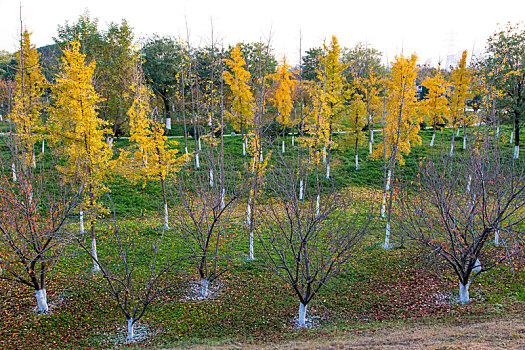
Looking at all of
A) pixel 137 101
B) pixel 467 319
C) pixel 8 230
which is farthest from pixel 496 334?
pixel 137 101

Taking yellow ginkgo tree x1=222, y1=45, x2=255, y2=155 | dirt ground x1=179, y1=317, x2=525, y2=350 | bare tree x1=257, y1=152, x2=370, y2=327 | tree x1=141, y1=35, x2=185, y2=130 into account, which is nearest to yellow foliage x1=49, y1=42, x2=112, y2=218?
bare tree x1=257, y1=152, x2=370, y2=327

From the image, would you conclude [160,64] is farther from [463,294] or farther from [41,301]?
[463,294]

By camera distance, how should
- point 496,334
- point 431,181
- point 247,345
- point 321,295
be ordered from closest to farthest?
1. point 496,334
2. point 247,345
3. point 431,181
4. point 321,295

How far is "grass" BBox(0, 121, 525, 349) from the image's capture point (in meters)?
9.92

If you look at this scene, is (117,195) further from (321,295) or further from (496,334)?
(496,334)

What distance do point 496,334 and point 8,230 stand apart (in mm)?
12031

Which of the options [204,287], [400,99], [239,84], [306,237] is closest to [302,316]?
[306,237]

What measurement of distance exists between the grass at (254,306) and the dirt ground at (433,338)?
0.47 metres

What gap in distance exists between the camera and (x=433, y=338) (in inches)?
333

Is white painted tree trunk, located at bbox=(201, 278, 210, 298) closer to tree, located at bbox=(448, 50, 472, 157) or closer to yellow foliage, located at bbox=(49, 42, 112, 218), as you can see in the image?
yellow foliage, located at bbox=(49, 42, 112, 218)

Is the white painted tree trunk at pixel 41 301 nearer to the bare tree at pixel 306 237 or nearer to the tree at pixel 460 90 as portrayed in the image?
the bare tree at pixel 306 237

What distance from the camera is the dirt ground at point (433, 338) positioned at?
310 inches

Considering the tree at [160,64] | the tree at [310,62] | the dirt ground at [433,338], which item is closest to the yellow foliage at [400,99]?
the dirt ground at [433,338]

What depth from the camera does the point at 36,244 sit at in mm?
10008
